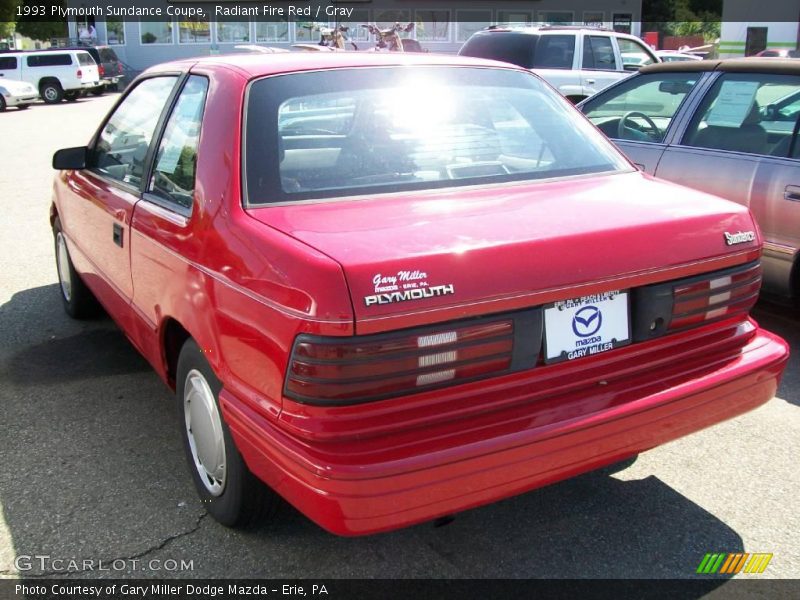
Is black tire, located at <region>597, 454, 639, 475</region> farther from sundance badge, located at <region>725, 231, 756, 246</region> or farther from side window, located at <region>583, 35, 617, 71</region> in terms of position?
side window, located at <region>583, 35, 617, 71</region>

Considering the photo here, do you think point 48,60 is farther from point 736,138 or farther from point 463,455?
point 463,455

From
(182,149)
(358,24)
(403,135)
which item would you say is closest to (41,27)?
(358,24)

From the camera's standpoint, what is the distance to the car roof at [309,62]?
3078 millimetres

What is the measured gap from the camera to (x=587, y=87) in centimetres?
1274

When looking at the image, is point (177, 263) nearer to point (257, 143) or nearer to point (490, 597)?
point (257, 143)

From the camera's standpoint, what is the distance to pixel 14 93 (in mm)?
25328

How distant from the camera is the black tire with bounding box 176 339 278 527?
2740 mm

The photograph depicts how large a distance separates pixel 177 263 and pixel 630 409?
1.63 meters

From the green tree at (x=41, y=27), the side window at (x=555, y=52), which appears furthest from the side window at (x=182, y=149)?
the green tree at (x=41, y=27)

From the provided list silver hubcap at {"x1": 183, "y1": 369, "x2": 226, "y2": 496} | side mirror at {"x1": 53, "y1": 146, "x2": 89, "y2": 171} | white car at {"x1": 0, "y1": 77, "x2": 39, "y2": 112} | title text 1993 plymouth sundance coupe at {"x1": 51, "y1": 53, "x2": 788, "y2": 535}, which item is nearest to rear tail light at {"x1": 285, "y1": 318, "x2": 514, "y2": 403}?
title text 1993 plymouth sundance coupe at {"x1": 51, "y1": 53, "x2": 788, "y2": 535}

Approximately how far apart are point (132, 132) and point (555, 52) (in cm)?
992

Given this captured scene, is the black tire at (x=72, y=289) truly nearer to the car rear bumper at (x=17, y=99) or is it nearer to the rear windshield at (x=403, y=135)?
the rear windshield at (x=403, y=135)

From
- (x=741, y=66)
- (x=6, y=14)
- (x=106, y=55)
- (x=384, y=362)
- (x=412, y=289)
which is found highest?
(x=6, y=14)

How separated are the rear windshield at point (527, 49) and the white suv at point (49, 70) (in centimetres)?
2091
